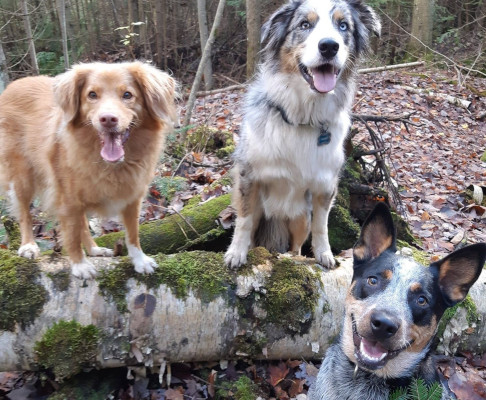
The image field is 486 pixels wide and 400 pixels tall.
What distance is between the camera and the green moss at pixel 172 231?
14.4 feet

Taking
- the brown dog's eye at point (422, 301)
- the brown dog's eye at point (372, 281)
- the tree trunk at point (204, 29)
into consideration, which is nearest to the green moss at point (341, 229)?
the brown dog's eye at point (372, 281)

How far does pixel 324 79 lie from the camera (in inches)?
129

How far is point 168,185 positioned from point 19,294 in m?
2.52

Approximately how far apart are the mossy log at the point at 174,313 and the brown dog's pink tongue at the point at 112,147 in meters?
0.85

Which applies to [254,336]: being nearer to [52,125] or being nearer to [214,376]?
[214,376]

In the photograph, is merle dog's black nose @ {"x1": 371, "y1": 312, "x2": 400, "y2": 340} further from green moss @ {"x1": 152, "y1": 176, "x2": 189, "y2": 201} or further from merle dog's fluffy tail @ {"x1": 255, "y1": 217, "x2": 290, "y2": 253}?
green moss @ {"x1": 152, "y1": 176, "x2": 189, "y2": 201}

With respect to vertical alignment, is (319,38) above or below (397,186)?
above

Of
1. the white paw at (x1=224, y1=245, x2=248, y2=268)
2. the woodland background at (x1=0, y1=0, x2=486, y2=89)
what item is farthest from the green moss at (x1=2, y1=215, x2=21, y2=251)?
the woodland background at (x1=0, y1=0, x2=486, y2=89)

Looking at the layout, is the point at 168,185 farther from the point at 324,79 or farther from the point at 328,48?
the point at 328,48

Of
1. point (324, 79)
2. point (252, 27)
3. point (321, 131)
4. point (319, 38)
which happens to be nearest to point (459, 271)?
point (321, 131)

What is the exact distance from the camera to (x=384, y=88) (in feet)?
39.6

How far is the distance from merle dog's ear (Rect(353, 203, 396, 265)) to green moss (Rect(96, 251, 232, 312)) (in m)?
1.06

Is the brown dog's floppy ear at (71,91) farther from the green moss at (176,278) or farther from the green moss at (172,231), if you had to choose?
the green moss at (172,231)

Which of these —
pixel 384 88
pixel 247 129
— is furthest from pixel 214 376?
pixel 384 88
